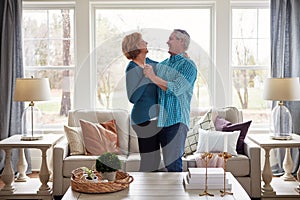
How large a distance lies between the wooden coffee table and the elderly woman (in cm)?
30

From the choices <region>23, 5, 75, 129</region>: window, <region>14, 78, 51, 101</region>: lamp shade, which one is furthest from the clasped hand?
<region>23, 5, 75, 129</region>: window

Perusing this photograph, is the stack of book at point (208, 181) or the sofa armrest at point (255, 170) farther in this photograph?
the sofa armrest at point (255, 170)

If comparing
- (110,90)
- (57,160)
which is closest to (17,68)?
(110,90)

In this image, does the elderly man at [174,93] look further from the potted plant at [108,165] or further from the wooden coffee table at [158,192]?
the potted plant at [108,165]

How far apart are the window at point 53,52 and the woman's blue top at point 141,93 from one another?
2.21 m

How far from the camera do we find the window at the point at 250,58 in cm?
562

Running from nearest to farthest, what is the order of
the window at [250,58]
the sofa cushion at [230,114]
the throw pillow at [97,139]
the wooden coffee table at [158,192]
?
1. the wooden coffee table at [158,192]
2. the throw pillow at [97,139]
3. the sofa cushion at [230,114]
4. the window at [250,58]

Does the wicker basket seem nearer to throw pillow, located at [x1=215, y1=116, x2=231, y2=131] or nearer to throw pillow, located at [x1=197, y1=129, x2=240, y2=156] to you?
throw pillow, located at [x1=197, y1=129, x2=240, y2=156]

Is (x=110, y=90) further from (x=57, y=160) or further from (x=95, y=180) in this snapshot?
(x=95, y=180)

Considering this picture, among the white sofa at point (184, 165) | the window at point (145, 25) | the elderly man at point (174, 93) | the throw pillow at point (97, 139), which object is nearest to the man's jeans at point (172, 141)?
the elderly man at point (174, 93)

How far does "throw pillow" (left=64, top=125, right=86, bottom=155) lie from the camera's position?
179 inches

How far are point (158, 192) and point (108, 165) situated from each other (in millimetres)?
402

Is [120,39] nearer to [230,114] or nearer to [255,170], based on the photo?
[230,114]

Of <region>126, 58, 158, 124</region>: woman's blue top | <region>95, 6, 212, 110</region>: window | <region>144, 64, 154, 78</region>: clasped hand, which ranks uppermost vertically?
<region>95, 6, 212, 110</region>: window
